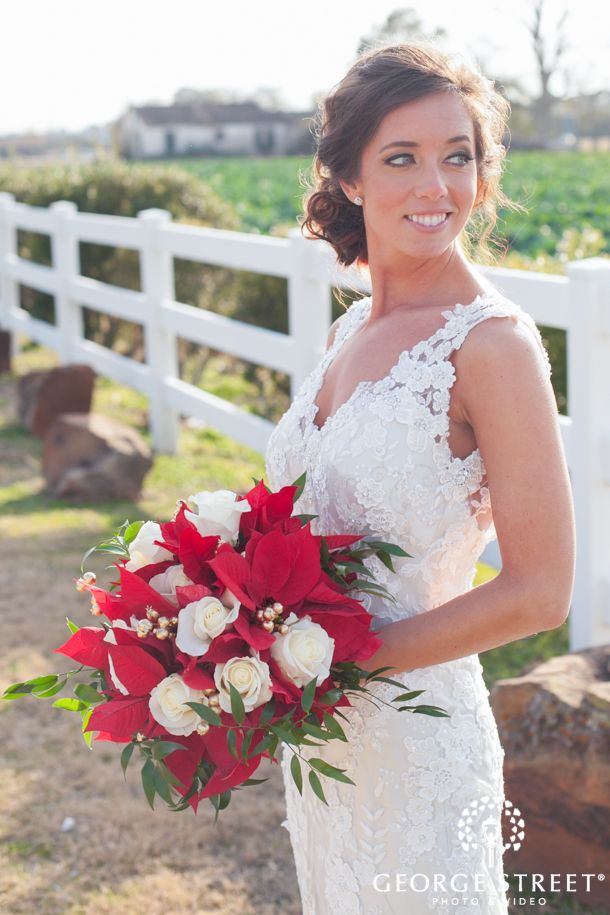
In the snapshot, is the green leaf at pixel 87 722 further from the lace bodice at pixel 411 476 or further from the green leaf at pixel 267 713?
the lace bodice at pixel 411 476

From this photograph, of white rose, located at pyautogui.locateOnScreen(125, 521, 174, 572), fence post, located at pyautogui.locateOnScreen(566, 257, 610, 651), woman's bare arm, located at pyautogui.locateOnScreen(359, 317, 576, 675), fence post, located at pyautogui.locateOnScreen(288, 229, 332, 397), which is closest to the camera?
woman's bare arm, located at pyautogui.locateOnScreen(359, 317, 576, 675)

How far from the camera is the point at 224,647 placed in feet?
5.90

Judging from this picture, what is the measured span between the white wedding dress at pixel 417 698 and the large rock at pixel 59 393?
7312mm

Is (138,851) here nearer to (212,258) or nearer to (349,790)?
(349,790)

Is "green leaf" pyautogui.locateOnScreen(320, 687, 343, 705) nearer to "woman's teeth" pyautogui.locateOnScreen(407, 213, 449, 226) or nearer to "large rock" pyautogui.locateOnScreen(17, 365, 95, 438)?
"woman's teeth" pyautogui.locateOnScreen(407, 213, 449, 226)

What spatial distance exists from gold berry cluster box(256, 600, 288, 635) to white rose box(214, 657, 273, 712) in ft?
0.18

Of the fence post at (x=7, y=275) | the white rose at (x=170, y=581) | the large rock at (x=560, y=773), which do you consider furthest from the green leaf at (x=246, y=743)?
the fence post at (x=7, y=275)

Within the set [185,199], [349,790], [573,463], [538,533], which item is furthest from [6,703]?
[185,199]

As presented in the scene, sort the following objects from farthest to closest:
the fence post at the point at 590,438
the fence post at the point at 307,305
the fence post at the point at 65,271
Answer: the fence post at the point at 65,271 → the fence post at the point at 307,305 → the fence post at the point at 590,438

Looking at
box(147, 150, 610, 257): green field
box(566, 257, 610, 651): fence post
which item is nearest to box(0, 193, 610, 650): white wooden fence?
box(566, 257, 610, 651): fence post

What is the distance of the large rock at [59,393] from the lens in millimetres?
9312

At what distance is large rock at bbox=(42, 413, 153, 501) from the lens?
7.82m

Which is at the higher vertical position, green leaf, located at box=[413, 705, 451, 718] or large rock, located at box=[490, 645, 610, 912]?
green leaf, located at box=[413, 705, 451, 718]

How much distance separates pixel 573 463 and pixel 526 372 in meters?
2.50
